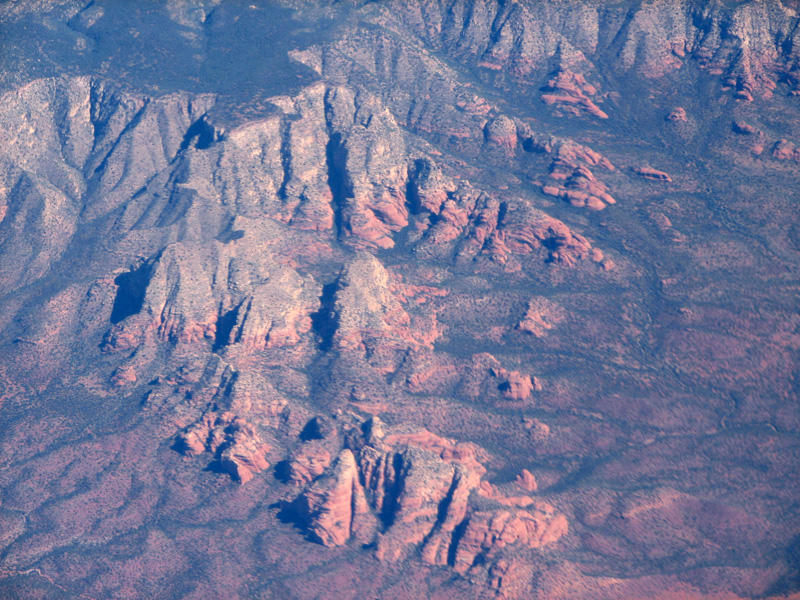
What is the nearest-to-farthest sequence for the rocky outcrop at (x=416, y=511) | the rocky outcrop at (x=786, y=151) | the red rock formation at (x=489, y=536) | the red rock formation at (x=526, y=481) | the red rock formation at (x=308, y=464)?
the red rock formation at (x=489, y=536), the rocky outcrop at (x=416, y=511), the red rock formation at (x=308, y=464), the red rock formation at (x=526, y=481), the rocky outcrop at (x=786, y=151)

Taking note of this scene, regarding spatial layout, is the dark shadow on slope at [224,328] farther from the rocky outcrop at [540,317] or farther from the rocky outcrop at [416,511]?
the rocky outcrop at [540,317]

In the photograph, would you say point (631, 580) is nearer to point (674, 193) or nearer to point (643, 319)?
point (643, 319)

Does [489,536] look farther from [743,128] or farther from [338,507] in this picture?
[743,128]

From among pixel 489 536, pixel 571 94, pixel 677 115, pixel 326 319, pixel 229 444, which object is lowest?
pixel 229 444

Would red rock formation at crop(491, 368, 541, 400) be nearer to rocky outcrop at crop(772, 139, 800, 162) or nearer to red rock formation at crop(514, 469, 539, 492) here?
red rock formation at crop(514, 469, 539, 492)

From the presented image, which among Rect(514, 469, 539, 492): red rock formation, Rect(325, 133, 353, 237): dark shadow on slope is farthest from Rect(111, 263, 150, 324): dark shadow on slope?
Rect(514, 469, 539, 492): red rock formation

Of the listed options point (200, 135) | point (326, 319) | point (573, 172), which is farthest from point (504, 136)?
point (326, 319)

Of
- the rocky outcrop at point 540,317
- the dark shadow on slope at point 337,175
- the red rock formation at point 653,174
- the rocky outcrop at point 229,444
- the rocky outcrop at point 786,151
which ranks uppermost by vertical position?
the rocky outcrop at point 786,151

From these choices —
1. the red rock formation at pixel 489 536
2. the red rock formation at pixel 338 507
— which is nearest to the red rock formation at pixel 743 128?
the red rock formation at pixel 489 536
